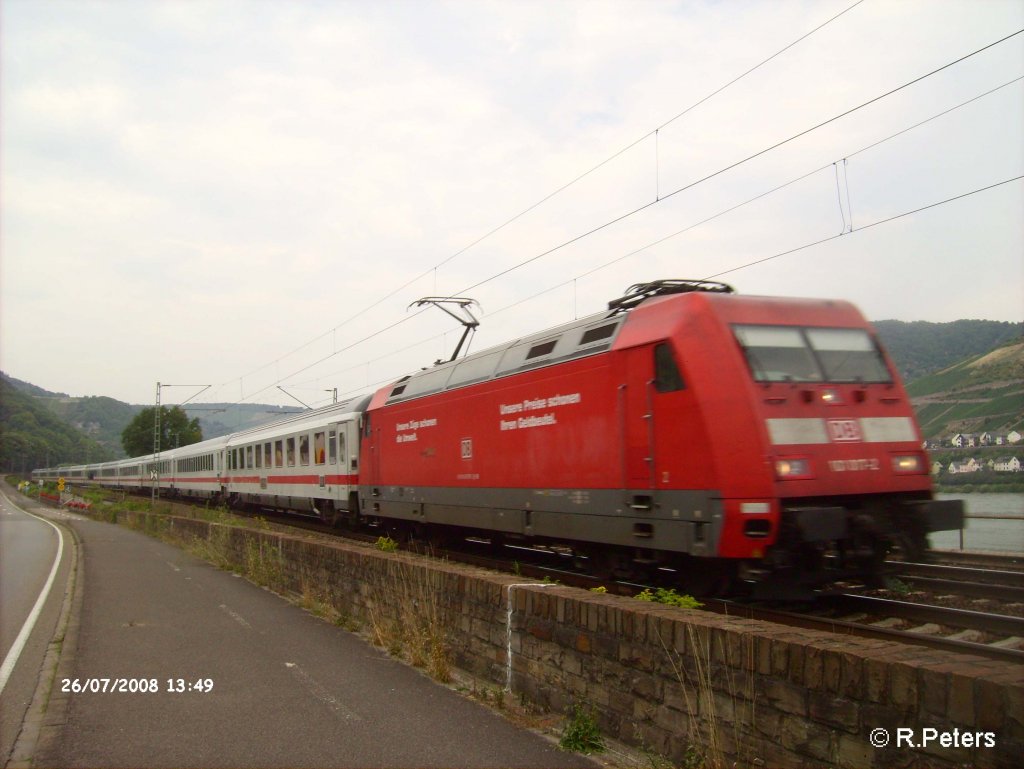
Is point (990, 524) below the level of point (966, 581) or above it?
above

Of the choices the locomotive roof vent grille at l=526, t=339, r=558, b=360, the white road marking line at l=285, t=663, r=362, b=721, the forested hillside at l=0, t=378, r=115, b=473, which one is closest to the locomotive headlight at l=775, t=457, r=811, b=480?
the locomotive roof vent grille at l=526, t=339, r=558, b=360

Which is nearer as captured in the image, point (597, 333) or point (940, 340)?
point (597, 333)

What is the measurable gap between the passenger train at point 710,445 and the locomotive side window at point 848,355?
0.02 meters

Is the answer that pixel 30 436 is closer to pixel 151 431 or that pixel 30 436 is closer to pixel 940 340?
pixel 151 431

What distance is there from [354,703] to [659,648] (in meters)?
2.61

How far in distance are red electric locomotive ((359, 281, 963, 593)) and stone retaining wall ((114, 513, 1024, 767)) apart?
7.54 feet

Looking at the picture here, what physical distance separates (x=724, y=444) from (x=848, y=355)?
6.80 ft

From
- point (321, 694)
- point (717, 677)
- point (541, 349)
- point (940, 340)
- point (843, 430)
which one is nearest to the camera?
point (717, 677)

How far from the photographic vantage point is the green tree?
325 feet

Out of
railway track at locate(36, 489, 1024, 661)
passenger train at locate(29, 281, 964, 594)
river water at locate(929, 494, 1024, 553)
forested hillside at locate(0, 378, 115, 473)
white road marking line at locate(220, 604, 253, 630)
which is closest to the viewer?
railway track at locate(36, 489, 1024, 661)

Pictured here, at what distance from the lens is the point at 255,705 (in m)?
6.24

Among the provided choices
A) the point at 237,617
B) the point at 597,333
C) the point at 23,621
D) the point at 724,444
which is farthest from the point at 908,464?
the point at 23,621

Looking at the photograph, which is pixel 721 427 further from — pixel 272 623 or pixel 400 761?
pixel 272 623

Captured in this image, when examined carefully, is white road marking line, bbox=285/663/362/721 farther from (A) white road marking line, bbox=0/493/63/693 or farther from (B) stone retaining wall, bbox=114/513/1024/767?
(A) white road marking line, bbox=0/493/63/693
